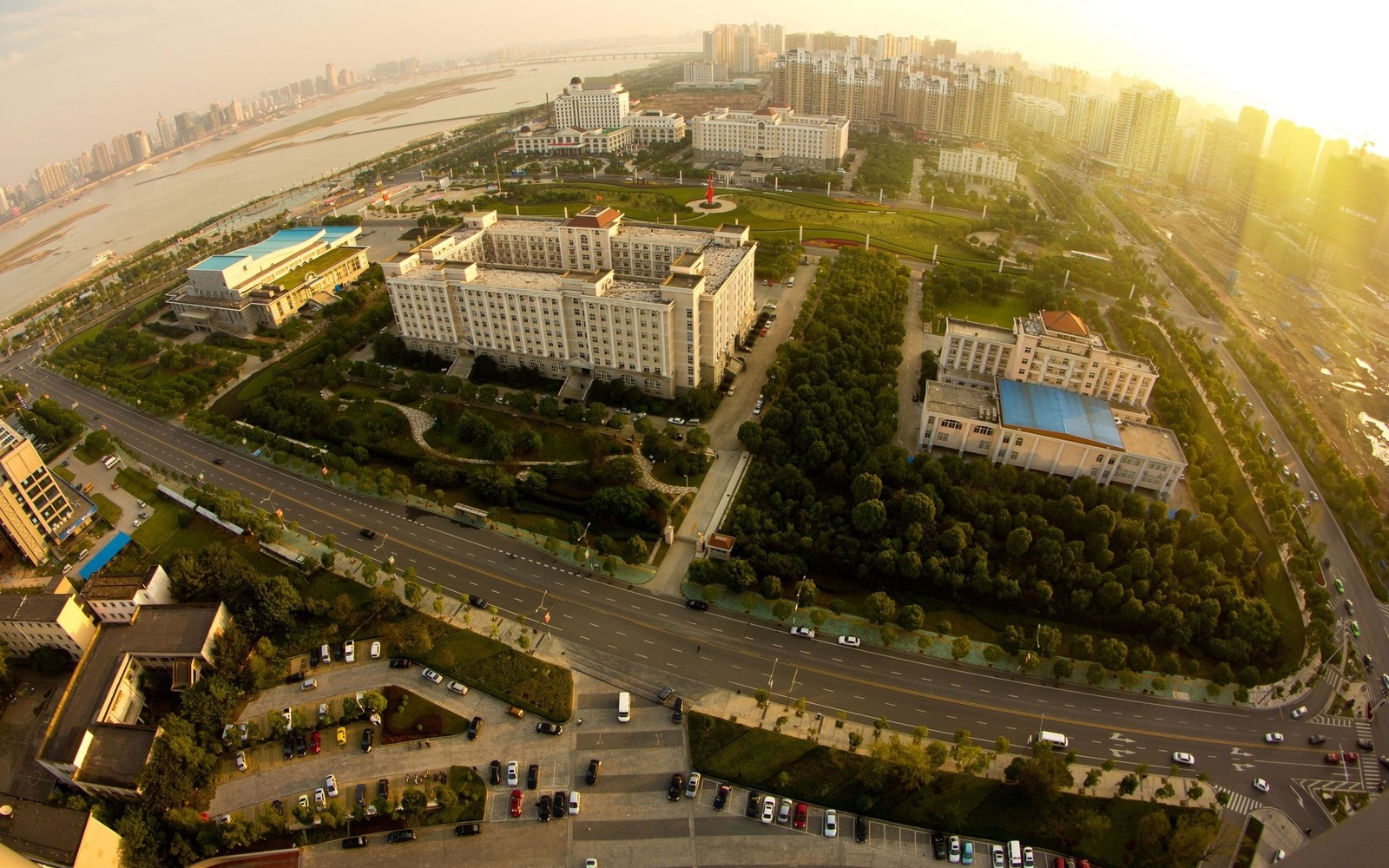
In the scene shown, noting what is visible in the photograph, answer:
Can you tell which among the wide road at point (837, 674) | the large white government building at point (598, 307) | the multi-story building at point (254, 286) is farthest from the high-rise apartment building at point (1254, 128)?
the multi-story building at point (254, 286)

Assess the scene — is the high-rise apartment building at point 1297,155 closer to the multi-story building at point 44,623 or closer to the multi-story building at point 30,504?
the multi-story building at point 44,623

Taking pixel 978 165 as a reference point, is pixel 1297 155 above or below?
above

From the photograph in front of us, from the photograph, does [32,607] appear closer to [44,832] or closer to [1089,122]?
[44,832]

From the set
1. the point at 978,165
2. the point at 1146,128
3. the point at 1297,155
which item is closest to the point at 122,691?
the point at 978,165

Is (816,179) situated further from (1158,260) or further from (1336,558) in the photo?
(1336,558)

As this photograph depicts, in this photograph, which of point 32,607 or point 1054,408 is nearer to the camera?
point 32,607

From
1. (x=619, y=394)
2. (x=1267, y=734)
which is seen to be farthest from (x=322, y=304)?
(x=1267, y=734)
